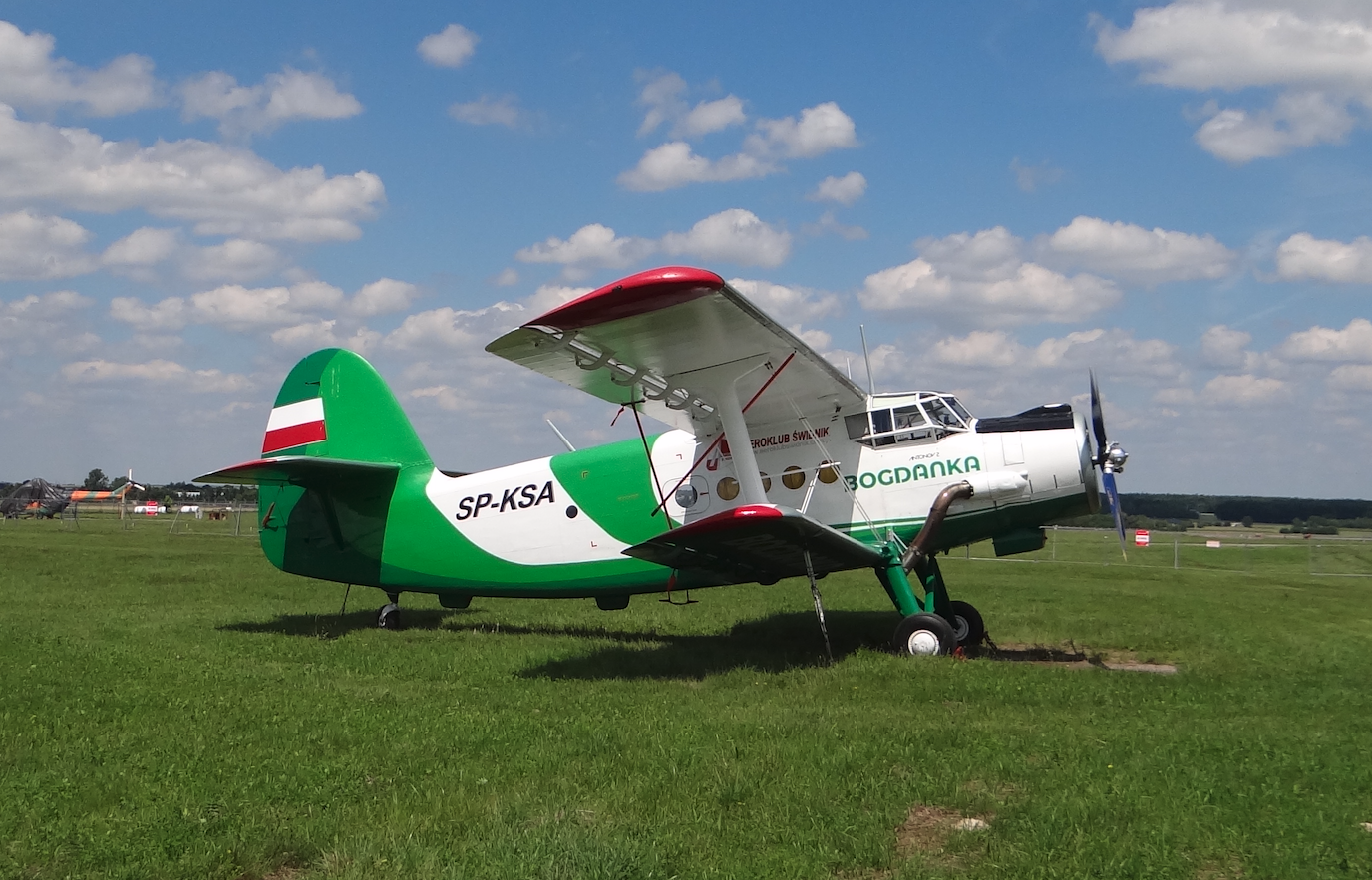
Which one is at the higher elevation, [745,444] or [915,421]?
[915,421]

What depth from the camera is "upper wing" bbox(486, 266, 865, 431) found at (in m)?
8.21

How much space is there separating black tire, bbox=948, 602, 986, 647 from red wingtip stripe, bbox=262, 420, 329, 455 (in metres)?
8.98

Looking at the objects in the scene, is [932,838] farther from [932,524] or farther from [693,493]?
[693,493]

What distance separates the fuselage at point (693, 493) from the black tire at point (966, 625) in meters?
1.30

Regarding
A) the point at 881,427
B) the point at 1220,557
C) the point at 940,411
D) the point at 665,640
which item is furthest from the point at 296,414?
the point at 1220,557

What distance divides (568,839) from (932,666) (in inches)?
207

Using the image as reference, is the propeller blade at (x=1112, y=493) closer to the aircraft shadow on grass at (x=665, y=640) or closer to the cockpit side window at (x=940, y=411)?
the cockpit side window at (x=940, y=411)

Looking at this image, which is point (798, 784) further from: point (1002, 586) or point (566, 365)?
point (1002, 586)

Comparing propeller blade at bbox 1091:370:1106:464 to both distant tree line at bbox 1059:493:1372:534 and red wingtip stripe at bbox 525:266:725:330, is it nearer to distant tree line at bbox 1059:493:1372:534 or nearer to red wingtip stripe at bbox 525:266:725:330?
red wingtip stripe at bbox 525:266:725:330

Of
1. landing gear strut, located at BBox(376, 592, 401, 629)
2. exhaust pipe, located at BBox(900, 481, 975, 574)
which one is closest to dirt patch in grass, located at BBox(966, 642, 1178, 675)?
exhaust pipe, located at BBox(900, 481, 975, 574)

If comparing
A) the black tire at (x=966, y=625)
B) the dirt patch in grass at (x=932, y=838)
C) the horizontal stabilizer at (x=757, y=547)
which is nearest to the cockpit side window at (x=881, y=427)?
the horizontal stabilizer at (x=757, y=547)

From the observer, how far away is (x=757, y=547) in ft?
32.7

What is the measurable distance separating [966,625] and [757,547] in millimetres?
3450

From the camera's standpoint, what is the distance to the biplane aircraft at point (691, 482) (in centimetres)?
939
